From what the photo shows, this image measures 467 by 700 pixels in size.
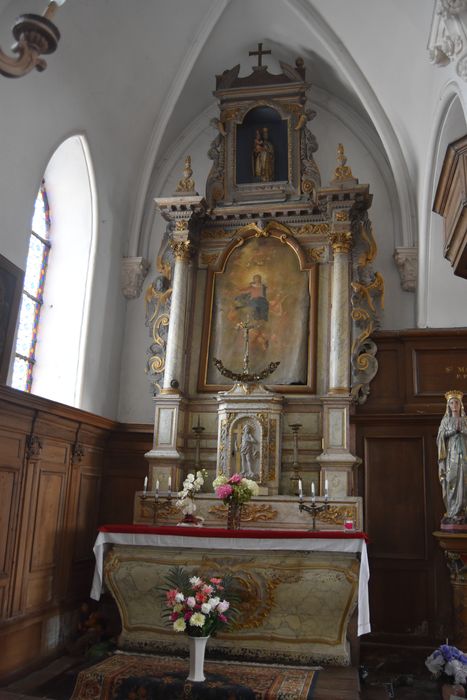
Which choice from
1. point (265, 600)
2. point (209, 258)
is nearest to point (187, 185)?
point (209, 258)

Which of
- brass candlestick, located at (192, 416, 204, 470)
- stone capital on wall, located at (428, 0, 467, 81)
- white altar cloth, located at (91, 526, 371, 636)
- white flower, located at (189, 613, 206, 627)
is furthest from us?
brass candlestick, located at (192, 416, 204, 470)

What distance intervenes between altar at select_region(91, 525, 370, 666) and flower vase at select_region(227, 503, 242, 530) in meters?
0.51

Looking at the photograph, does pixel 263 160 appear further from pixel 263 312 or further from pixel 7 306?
pixel 7 306

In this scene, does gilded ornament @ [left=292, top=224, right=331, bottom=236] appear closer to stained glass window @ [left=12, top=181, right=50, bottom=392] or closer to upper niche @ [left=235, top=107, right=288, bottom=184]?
upper niche @ [left=235, top=107, right=288, bottom=184]

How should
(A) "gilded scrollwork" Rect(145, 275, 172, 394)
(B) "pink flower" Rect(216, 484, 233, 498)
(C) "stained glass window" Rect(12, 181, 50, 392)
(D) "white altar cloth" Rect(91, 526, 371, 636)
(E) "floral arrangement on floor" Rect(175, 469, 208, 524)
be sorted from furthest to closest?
(A) "gilded scrollwork" Rect(145, 275, 172, 394), (C) "stained glass window" Rect(12, 181, 50, 392), (E) "floral arrangement on floor" Rect(175, 469, 208, 524), (B) "pink flower" Rect(216, 484, 233, 498), (D) "white altar cloth" Rect(91, 526, 371, 636)

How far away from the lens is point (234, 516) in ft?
23.1

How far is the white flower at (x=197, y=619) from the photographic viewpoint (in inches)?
209

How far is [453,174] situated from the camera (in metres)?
5.17

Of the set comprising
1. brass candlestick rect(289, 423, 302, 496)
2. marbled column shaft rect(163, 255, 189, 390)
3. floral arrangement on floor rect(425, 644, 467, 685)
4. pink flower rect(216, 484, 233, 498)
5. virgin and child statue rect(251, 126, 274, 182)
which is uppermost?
virgin and child statue rect(251, 126, 274, 182)

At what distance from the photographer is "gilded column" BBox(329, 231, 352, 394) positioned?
807cm

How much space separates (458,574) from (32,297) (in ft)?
19.4

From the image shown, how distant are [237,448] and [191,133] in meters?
5.28

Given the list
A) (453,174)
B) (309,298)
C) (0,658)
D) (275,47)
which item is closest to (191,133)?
(275,47)

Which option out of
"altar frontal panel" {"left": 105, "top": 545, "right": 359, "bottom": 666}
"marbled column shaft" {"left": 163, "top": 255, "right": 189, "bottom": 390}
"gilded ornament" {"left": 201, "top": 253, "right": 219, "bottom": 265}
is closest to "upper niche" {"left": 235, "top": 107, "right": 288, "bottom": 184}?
"gilded ornament" {"left": 201, "top": 253, "right": 219, "bottom": 265}
